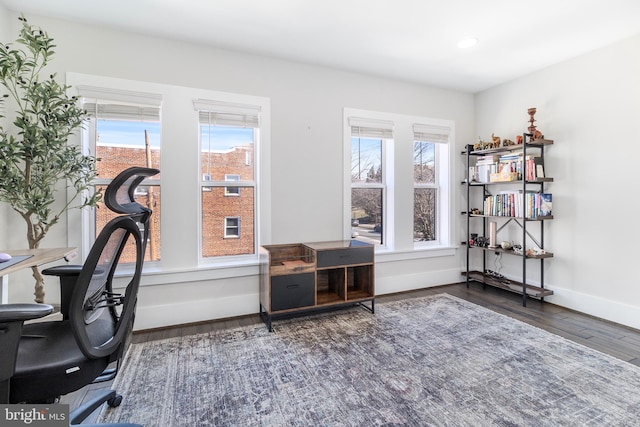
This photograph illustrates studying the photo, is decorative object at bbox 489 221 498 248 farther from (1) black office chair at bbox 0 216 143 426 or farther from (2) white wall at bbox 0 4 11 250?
(2) white wall at bbox 0 4 11 250

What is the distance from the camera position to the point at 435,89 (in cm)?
420

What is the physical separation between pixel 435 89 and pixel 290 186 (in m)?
2.46

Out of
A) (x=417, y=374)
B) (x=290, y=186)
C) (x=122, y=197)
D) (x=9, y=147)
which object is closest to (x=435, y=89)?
(x=290, y=186)

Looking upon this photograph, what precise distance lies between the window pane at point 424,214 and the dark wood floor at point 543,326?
814 mm

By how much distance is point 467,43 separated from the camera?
3002 mm

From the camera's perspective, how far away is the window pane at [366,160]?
3857mm

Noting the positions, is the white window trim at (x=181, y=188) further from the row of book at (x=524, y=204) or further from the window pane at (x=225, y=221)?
the row of book at (x=524, y=204)

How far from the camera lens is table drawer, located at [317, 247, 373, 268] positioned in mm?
3072

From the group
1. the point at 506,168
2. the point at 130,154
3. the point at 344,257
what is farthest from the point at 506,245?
the point at 130,154

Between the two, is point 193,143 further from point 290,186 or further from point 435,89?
point 435,89

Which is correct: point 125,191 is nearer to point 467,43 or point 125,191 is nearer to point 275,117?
point 275,117

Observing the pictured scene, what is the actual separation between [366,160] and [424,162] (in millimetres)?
938

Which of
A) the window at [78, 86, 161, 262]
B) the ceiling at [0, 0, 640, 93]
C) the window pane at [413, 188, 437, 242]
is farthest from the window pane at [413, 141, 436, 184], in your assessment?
the window at [78, 86, 161, 262]

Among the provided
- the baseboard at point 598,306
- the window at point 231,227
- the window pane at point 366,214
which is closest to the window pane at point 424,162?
the window pane at point 366,214
